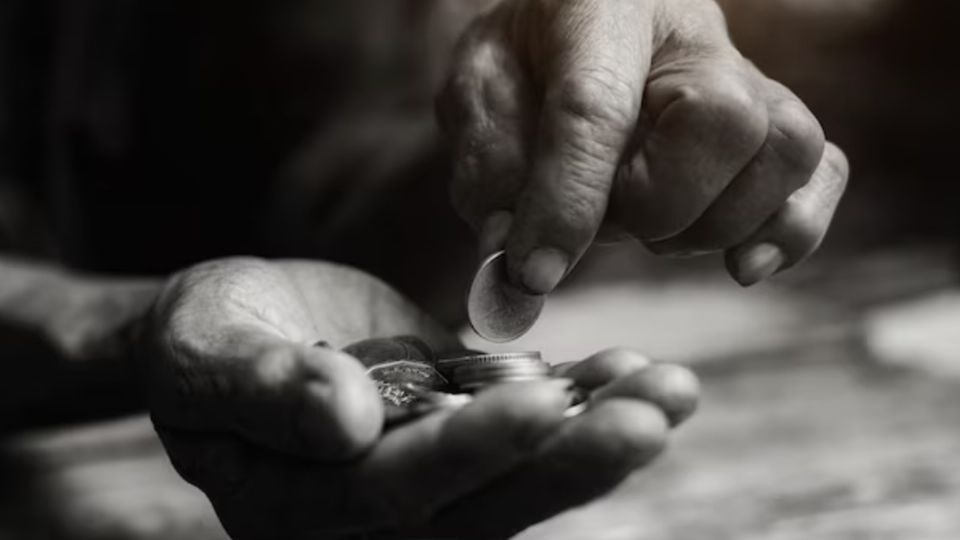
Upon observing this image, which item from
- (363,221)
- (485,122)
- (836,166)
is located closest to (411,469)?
(485,122)

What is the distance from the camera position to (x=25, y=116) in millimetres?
1813

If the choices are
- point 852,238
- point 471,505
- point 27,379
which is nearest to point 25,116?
point 27,379

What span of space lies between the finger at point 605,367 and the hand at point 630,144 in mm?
94

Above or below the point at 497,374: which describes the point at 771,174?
above

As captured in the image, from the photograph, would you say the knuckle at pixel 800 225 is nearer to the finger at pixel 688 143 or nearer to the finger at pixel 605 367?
the finger at pixel 688 143

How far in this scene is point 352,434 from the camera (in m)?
0.59

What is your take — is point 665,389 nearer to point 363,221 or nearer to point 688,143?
point 688,143

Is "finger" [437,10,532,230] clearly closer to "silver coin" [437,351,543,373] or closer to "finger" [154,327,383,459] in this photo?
"silver coin" [437,351,543,373]

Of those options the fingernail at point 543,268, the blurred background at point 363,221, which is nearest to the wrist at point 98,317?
the blurred background at point 363,221

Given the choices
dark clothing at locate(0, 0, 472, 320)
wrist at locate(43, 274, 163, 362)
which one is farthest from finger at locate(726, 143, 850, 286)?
dark clothing at locate(0, 0, 472, 320)

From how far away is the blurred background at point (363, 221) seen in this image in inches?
47.2

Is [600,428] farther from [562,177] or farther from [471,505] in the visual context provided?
[562,177]

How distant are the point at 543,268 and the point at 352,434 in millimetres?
209

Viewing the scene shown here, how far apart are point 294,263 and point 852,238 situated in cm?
182
